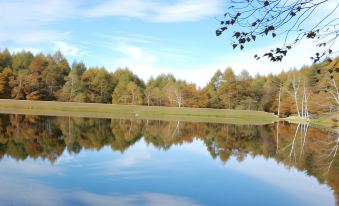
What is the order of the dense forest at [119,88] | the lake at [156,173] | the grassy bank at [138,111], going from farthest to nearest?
the dense forest at [119,88] → the grassy bank at [138,111] → the lake at [156,173]

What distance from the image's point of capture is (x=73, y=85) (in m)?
67.9

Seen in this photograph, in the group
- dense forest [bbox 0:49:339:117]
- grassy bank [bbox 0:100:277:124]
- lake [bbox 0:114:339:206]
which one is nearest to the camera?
lake [bbox 0:114:339:206]

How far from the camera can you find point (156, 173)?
12.7 metres

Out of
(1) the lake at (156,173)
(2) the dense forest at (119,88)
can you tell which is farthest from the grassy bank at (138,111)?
(1) the lake at (156,173)

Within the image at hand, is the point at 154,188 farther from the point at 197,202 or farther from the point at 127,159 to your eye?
the point at 127,159

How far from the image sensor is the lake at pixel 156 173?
951 cm

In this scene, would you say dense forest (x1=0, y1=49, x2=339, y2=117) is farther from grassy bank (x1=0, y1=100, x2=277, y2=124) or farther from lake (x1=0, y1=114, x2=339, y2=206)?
lake (x1=0, y1=114, x2=339, y2=206)

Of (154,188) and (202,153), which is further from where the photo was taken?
(202,153)

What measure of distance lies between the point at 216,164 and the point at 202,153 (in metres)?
3.23

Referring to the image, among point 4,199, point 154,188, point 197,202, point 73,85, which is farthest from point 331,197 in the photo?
point 73,85

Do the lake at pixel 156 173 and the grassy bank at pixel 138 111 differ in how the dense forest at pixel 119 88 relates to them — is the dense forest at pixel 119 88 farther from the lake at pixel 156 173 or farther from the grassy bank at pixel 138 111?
the lake at pixel 156 173

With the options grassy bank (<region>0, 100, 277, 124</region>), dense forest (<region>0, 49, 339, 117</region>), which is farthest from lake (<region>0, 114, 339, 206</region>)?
dense forest (<region>0, 49, 339, 117</region>)

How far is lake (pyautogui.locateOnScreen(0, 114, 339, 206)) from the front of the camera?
31.2 ft

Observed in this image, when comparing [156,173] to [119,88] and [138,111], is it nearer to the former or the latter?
[138,111]
